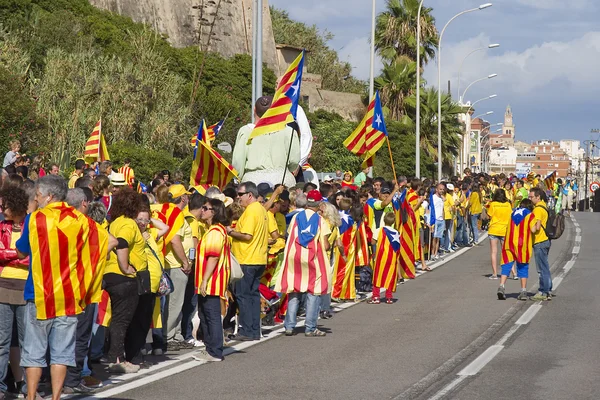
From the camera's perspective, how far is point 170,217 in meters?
11.7

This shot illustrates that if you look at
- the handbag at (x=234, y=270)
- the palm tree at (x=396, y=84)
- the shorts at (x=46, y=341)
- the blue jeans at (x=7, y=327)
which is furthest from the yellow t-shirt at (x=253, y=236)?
the palm tree at (x=396, y=84)

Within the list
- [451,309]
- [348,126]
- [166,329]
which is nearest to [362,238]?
[451,309]

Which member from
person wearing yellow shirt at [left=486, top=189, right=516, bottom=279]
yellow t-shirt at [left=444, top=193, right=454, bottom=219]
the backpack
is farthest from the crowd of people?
yellow t-shirt at [left=444, top=193, right=454, bottom=219]

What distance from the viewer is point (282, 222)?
14617mm

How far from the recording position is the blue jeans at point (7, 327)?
876cm

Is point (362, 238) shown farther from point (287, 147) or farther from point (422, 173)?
point (422, 173)

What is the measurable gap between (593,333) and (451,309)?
2.88 metres

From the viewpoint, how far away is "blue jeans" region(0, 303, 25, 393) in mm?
8758

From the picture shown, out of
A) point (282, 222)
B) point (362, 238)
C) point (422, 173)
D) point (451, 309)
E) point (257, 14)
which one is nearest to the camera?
point (282, 222)

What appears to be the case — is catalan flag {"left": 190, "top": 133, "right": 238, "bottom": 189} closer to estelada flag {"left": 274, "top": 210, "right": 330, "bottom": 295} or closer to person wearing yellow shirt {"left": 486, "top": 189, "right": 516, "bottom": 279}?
estelada flag {"left": 274, "top": 210, "right": 330, "bottom": 295}

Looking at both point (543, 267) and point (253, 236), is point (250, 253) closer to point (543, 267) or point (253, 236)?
point (253, 236)

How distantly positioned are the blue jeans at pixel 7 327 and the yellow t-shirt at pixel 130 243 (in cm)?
138

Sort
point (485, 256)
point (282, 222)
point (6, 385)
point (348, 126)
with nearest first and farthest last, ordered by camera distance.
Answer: point (6, 385), point (282, 222), point (485, 256), point (348, 126)

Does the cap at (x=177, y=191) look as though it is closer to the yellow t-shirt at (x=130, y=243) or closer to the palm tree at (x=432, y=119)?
the yellow t-shirt at (x=130, y=243)
